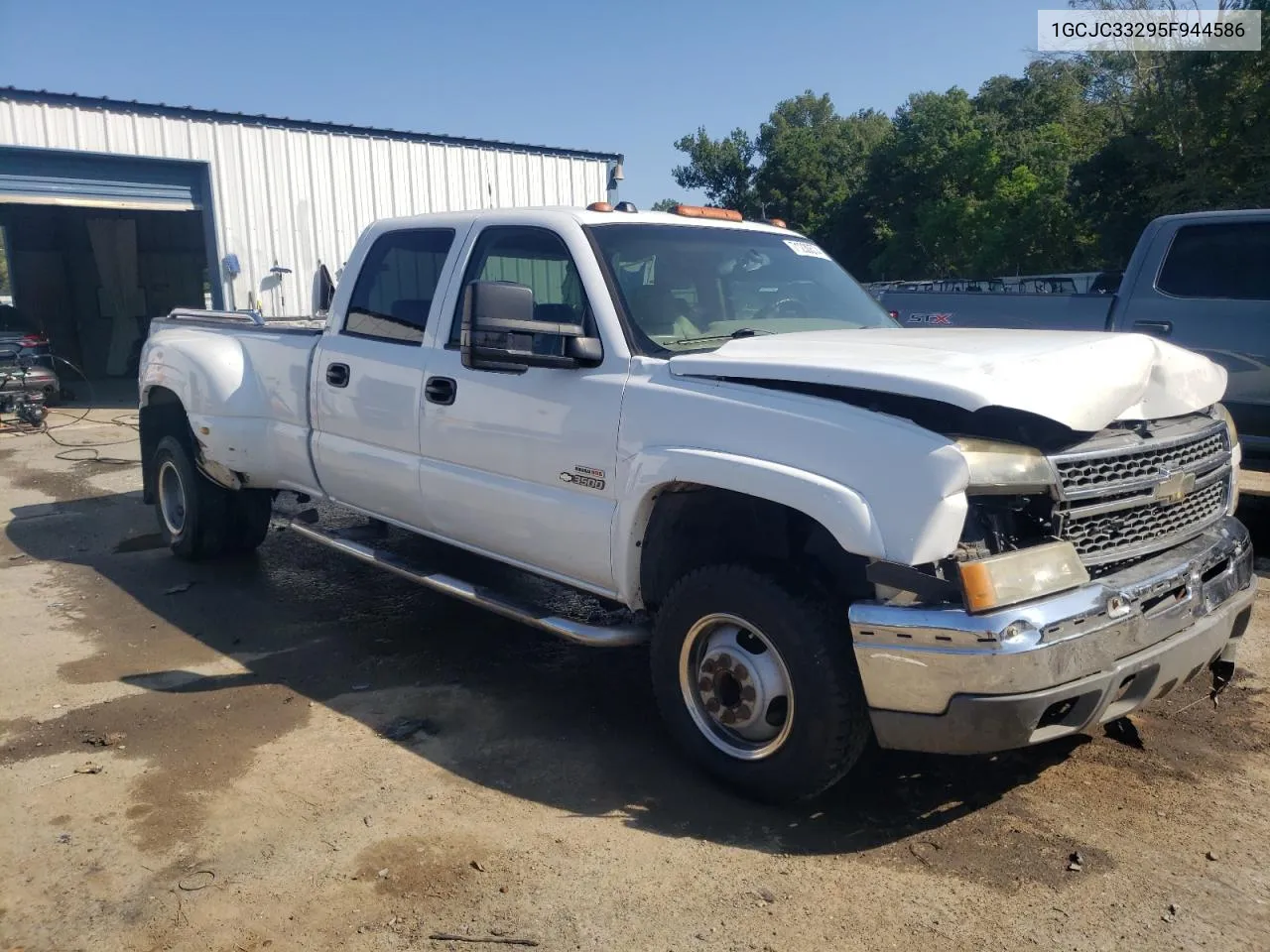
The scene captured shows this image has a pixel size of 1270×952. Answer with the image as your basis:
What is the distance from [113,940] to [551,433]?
222 cm

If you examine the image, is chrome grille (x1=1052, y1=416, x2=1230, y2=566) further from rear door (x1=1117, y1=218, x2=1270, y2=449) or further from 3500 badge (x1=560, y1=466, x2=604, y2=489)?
rear door (x1=1117, y1=218, x2=1270, y2=449)

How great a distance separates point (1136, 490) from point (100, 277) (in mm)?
26096

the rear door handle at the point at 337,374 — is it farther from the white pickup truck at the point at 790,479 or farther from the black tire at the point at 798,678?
the black tire at the point at 798,678

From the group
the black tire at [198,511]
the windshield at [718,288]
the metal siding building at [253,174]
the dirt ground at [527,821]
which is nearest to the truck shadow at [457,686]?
the dirt ground at [527,821]

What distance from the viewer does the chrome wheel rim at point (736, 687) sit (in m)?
3.45

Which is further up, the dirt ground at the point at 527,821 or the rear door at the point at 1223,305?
the rear door at the point at 1223,305

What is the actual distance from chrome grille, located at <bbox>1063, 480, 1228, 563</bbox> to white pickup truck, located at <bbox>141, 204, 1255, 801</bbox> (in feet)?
0.04

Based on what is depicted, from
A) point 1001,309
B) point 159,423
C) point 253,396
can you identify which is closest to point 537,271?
point 253,396

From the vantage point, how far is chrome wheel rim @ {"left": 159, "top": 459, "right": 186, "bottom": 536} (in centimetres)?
704

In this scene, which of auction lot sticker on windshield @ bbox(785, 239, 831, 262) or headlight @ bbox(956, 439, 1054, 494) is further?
auction lot sticker on windshield @ bbox(785, 239, 831, 262)

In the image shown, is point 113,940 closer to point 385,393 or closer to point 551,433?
point 551,433

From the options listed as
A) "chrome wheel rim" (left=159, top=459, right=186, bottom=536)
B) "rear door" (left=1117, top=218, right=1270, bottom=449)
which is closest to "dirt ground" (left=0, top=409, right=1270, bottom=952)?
"chrome wheel rim" (left=159, top=459, right=186, bottom=536)

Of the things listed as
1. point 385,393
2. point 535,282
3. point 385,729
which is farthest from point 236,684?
point 535,282

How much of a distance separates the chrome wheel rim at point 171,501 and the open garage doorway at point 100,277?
18891 mm
